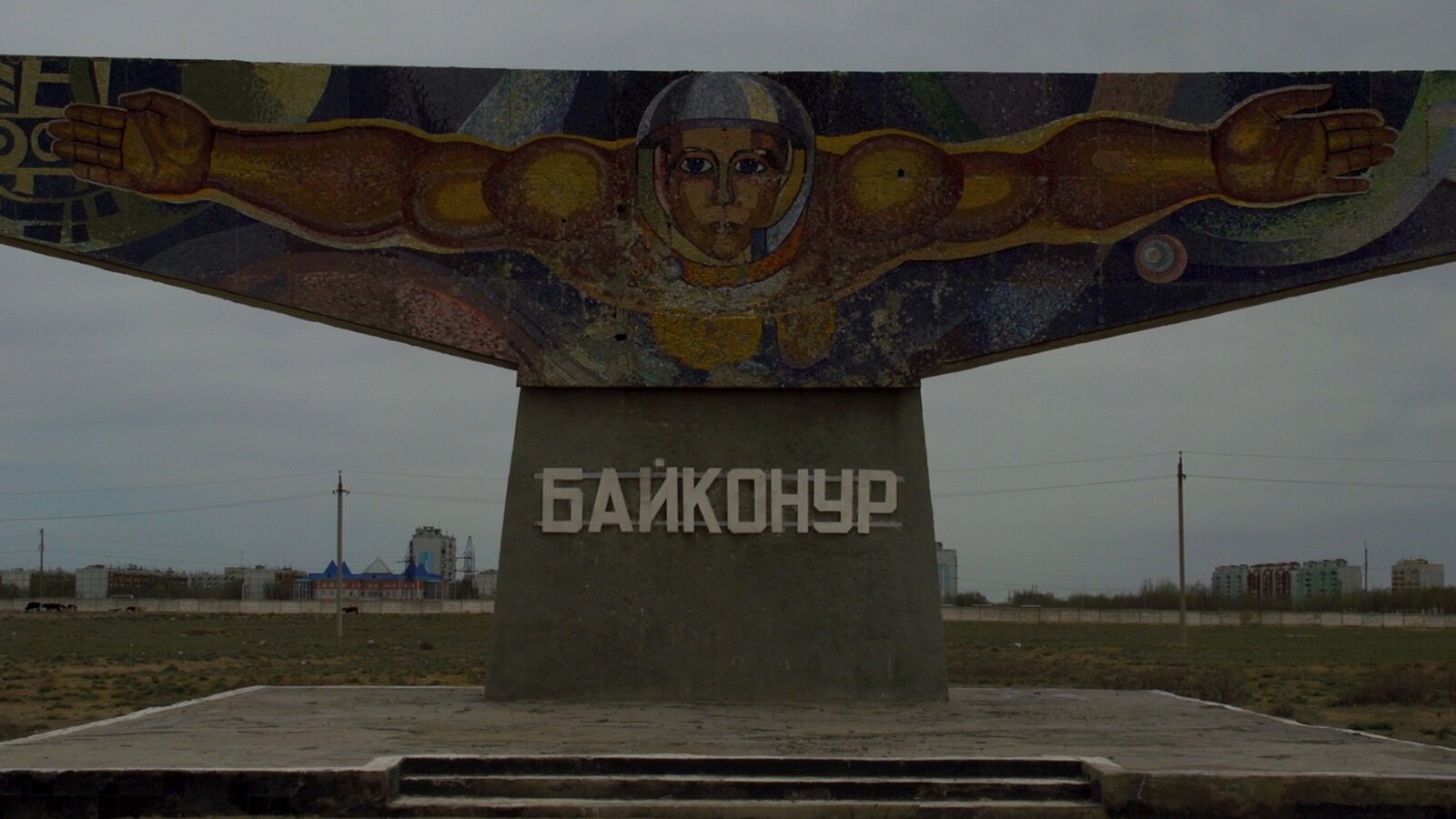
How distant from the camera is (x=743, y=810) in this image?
12977 millimetres

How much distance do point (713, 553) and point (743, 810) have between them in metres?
5.76

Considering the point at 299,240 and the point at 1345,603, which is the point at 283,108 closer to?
the point at 299,240

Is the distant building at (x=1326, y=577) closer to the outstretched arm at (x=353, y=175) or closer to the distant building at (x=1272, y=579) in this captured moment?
the distant building at (x=1272, y=579)

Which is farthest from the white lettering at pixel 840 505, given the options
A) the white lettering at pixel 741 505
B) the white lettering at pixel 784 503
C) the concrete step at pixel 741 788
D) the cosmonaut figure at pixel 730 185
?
the concrete step at pixel 741 788

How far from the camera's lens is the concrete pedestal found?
18391 millimetres

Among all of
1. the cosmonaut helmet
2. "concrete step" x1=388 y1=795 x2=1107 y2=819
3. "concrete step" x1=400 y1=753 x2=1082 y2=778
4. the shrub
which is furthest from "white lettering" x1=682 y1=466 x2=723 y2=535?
the shrub

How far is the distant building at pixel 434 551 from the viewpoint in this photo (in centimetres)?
13725

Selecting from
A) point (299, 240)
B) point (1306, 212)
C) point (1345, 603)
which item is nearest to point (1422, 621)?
point (1345, 603)

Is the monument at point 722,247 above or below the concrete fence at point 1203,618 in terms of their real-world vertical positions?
above

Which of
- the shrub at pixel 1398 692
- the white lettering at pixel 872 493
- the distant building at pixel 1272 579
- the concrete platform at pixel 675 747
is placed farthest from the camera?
the distant building at pixel 1272 579

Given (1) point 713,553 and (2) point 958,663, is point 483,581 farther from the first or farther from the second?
(1) point 713,553

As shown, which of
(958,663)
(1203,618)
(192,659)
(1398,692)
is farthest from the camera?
(1203,618)

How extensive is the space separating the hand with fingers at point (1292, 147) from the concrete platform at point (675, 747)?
6011 millimetres

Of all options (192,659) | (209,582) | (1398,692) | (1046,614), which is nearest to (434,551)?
(209,582)
